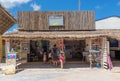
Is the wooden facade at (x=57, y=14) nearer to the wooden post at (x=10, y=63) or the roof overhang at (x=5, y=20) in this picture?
the roof overhang at (x=5, y=20)

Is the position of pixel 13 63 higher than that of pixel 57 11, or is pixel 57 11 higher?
pixel 57 11

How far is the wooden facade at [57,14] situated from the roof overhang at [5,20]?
1.59 m

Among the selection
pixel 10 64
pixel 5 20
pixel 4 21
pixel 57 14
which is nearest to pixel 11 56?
pixel 10 64

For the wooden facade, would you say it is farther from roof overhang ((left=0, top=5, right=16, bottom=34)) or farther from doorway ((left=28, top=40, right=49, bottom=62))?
doorway ((left=28, top=40, right=49, bottom=62))

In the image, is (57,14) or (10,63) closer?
(10,63)

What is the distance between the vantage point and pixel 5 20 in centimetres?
2480

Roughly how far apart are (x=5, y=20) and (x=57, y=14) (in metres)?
6.02

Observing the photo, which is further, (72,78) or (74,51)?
(74,51)

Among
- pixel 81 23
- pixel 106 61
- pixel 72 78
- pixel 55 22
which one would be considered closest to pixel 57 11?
pixel 55 22

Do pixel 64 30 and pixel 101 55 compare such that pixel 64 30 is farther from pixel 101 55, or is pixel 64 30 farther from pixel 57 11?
pixel 101 55

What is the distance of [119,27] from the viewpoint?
26.9 meters

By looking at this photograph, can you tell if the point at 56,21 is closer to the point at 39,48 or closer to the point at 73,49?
the point at 39,48

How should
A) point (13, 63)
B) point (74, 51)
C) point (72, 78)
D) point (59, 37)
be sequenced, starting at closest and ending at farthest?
point (72, 78) → point (13, 63) → point (59, 37) → point (74, 51)

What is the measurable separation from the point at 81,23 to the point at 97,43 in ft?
12.3
